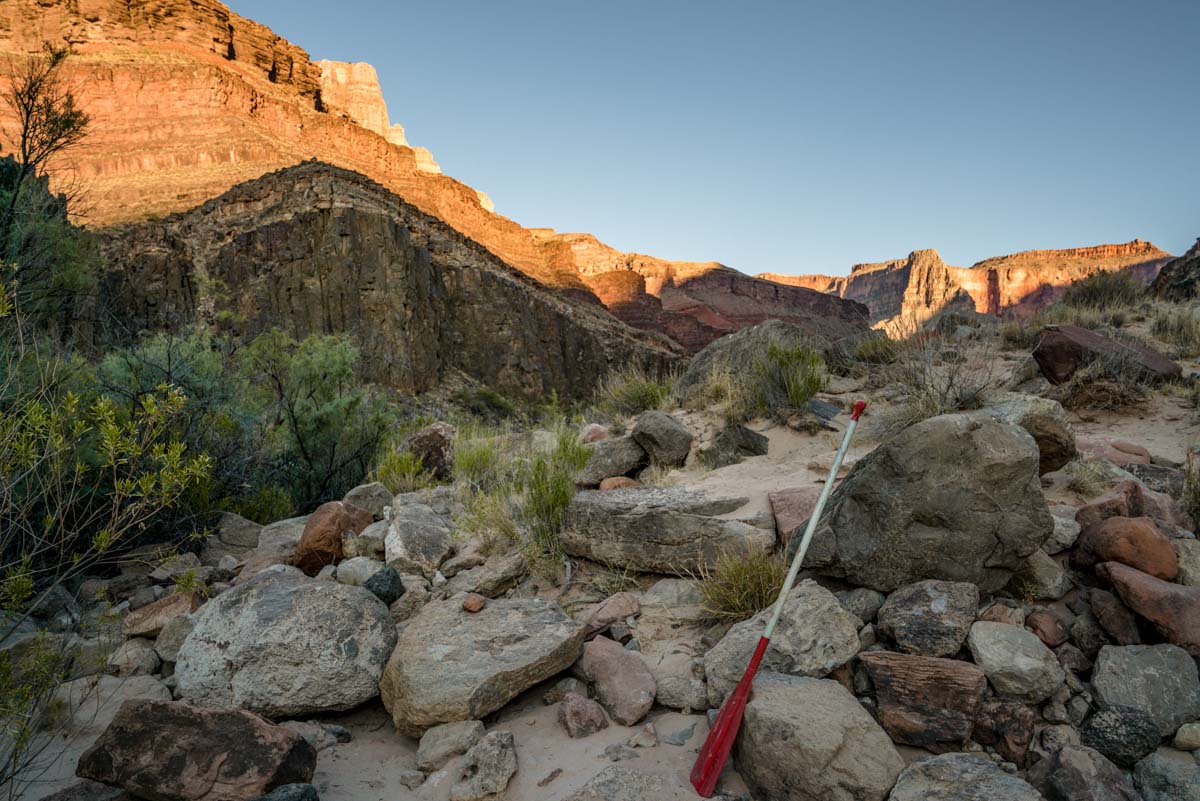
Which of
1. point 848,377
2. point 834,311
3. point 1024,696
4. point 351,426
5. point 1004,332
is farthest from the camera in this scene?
point 834,311

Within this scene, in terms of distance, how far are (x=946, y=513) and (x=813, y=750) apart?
54.1 inches

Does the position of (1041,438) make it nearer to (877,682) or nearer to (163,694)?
(877,682)

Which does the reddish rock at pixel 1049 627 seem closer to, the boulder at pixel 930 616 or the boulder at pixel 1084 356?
the boulder at pixel 930 616

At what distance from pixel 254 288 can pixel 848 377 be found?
3067cm

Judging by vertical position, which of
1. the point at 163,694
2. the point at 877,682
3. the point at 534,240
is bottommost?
the point at 163,694

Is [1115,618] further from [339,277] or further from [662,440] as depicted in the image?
[339,277]

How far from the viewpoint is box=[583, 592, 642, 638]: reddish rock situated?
11.2ft

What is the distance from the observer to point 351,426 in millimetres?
8297

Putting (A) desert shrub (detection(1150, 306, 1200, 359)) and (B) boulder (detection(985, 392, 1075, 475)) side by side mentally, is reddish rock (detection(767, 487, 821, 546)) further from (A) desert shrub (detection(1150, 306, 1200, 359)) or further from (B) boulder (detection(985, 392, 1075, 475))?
(A) desert shrub (detection(1150, 306, 1200, 359))

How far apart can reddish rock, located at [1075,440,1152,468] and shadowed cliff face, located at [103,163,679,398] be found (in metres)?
25.7

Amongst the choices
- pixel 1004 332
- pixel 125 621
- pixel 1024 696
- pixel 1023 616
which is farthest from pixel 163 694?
pixel 1004 332

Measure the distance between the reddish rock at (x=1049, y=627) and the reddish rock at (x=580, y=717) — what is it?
2006 millimetres

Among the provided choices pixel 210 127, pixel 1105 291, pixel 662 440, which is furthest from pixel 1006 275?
pixel 662 440

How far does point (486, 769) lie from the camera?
2.50 m
